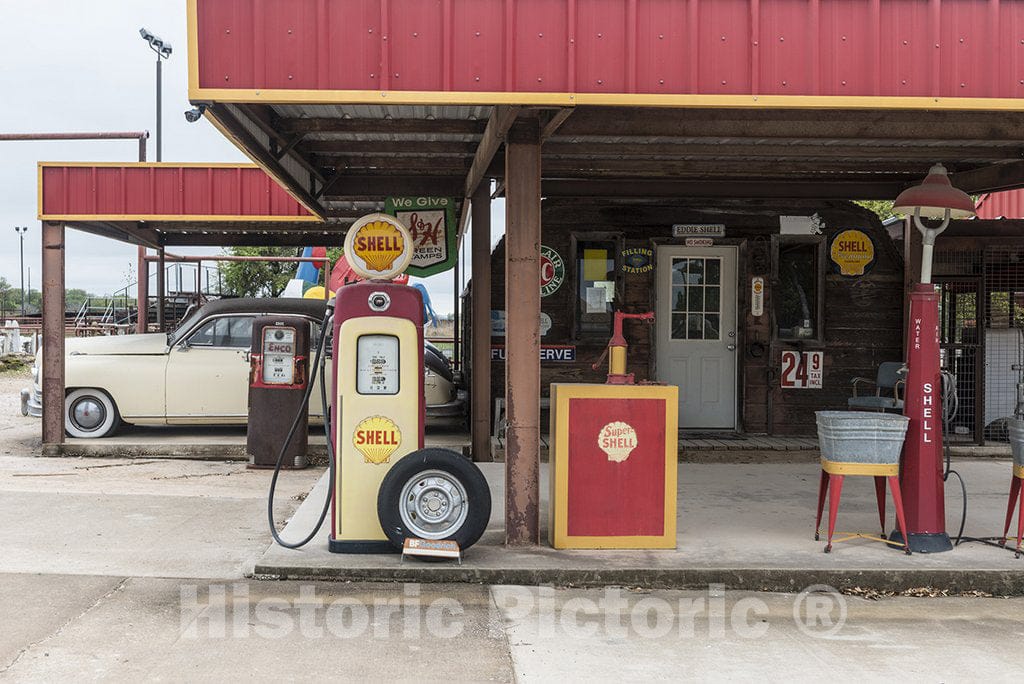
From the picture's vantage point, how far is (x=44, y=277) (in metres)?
10.5

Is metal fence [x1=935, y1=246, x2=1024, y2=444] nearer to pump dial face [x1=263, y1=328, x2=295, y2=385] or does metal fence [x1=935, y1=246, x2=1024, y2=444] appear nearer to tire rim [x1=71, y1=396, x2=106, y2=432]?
pump dial face [x1=263, y1=328, x2=295, y2=385]

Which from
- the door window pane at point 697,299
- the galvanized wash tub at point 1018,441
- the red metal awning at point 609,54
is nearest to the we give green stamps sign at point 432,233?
the door window pane at point 697,299

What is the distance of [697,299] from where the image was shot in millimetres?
10711

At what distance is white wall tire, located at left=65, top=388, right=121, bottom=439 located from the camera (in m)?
11.2

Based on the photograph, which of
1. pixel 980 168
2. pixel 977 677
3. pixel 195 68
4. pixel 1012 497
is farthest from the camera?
pixel 980 168

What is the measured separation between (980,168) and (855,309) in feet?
7.73

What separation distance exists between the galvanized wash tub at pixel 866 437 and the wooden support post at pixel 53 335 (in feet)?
27.0

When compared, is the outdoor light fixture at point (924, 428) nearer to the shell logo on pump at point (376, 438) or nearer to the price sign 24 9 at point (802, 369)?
the shell logo on pump at point (376, 438)

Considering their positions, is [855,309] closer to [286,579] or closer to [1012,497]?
[1012,497]

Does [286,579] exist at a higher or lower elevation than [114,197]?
lower

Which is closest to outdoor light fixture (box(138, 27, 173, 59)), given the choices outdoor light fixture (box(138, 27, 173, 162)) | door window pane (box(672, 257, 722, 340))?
outdoor light fixture (box(138, 27, 173, 162))

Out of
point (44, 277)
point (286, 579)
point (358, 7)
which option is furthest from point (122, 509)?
point (358, 7)

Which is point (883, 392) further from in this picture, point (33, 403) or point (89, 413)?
point (33, 403)

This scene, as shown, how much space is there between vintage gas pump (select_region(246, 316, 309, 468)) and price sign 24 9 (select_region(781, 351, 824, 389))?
527 centimetres
